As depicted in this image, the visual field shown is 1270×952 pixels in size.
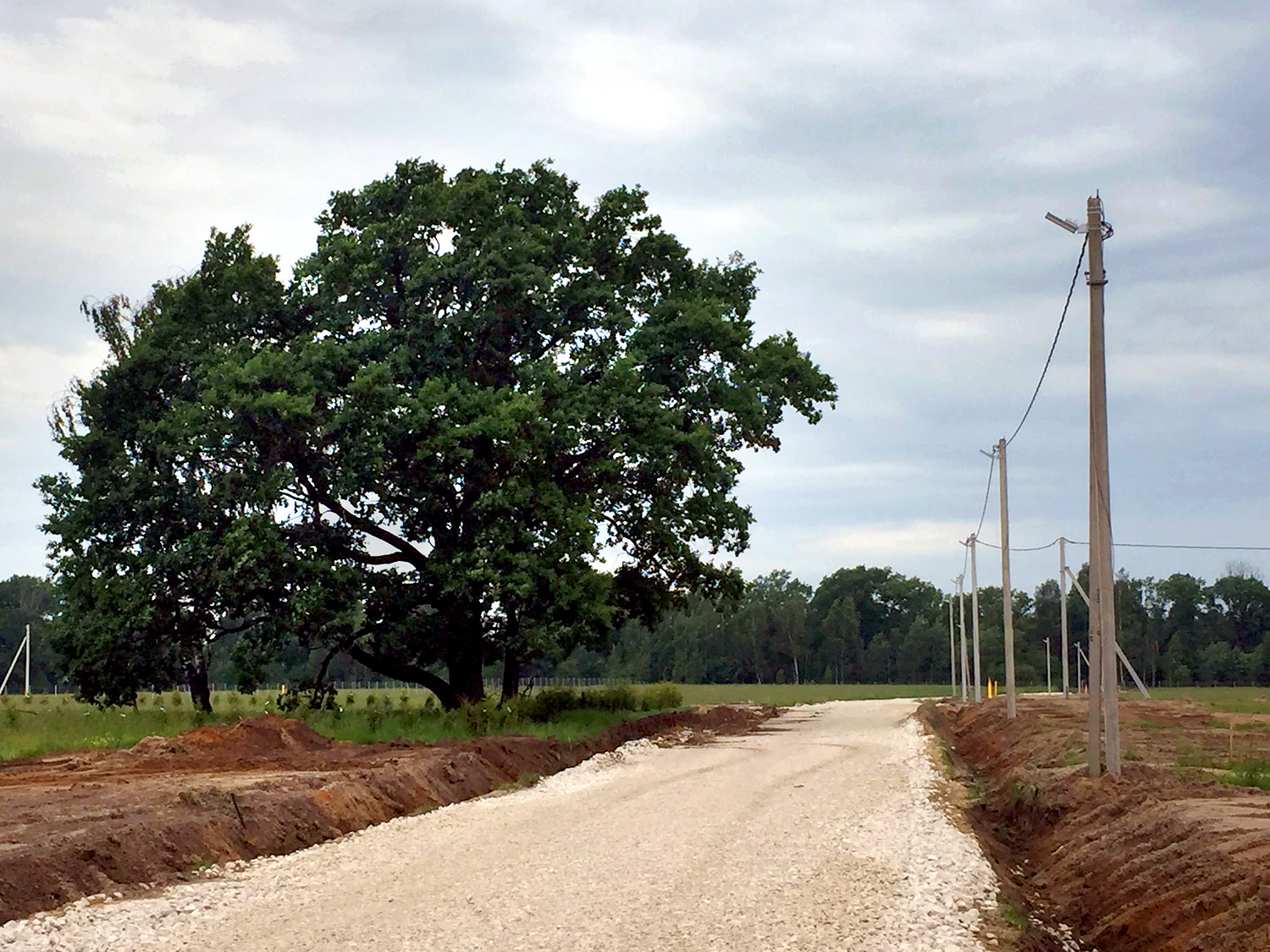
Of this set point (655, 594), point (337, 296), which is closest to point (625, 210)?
point (337, 296)

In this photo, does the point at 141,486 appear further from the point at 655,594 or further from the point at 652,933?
the point at 652,933

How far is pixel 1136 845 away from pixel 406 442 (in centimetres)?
2243

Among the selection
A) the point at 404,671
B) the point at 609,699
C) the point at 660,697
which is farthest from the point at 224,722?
the point at 660,697

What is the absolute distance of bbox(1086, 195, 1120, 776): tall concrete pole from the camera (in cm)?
1944

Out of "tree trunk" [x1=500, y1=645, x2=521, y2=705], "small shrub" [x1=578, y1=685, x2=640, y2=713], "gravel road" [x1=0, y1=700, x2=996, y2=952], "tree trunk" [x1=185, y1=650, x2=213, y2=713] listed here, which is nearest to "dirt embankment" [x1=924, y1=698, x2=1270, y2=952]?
"gravel road" [x1=0, y1=700, x2=996, y2=952]

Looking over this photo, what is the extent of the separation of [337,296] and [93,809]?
21634 mm

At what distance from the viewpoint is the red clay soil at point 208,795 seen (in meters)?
12.8

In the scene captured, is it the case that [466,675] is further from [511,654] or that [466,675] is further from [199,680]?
[199,680]

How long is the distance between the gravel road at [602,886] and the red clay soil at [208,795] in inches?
21.1

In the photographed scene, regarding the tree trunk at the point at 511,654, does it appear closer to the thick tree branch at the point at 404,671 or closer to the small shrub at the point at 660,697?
the thick tree branch at the point at 404,671

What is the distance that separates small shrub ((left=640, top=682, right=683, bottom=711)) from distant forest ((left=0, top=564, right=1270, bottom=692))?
64.0 metres

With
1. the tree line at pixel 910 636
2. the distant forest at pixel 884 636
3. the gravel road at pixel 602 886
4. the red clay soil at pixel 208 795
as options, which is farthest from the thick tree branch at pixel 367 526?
the tree line at pixel 910 636

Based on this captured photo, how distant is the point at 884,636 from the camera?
161750 mm

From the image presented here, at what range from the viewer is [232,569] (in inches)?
1201
